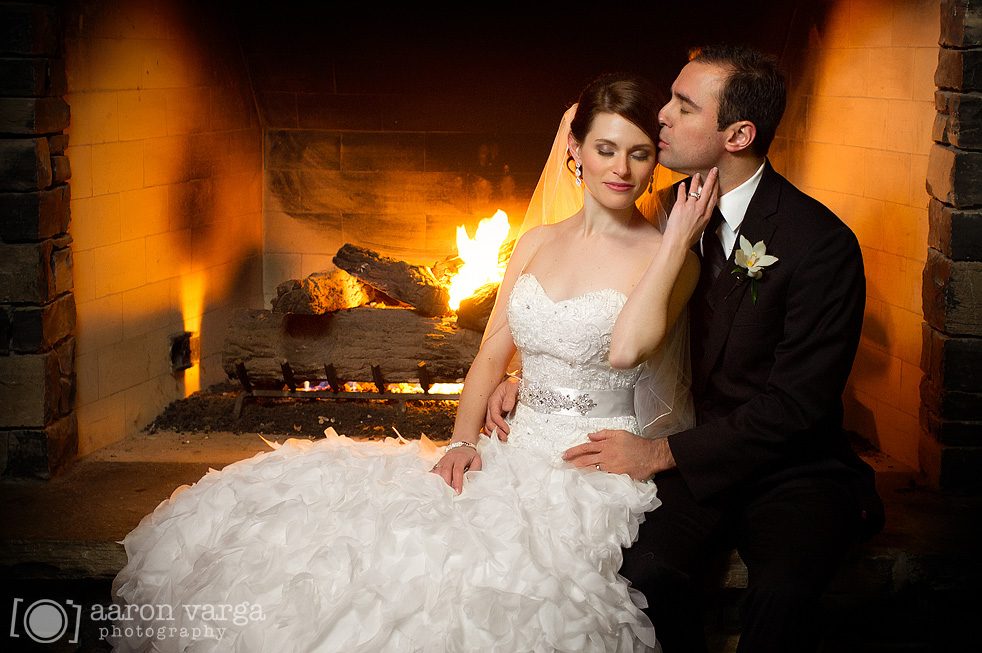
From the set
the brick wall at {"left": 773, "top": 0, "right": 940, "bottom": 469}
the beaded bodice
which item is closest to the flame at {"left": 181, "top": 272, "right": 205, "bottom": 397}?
the beaded bodice

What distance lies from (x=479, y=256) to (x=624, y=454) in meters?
2.39

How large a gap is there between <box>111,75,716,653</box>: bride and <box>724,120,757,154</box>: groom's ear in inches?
6.7

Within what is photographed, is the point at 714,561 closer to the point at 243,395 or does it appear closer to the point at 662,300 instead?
the point at 662,300

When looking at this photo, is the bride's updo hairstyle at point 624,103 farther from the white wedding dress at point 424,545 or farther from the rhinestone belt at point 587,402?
the rhinestone belt at point 587,402

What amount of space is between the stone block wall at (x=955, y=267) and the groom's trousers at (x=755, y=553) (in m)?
0.91

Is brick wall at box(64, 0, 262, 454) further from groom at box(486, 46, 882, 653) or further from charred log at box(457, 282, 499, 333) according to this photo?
groom at box(486, 46, 882, 653)

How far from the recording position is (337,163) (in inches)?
191

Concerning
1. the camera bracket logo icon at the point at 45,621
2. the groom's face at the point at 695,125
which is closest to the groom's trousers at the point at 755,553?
the groom's face at the point at 695,125

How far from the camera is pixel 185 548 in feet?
7.50

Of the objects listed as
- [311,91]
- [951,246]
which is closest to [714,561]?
[951,246]

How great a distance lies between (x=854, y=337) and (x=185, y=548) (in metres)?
1.85

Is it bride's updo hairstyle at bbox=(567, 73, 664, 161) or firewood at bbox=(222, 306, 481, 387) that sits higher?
bride's updo hairstyle at bbox=(567, 73, 664, 161)

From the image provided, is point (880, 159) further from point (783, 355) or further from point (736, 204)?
point (783, 355)

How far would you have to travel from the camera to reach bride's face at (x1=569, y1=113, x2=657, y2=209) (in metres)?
2.56
